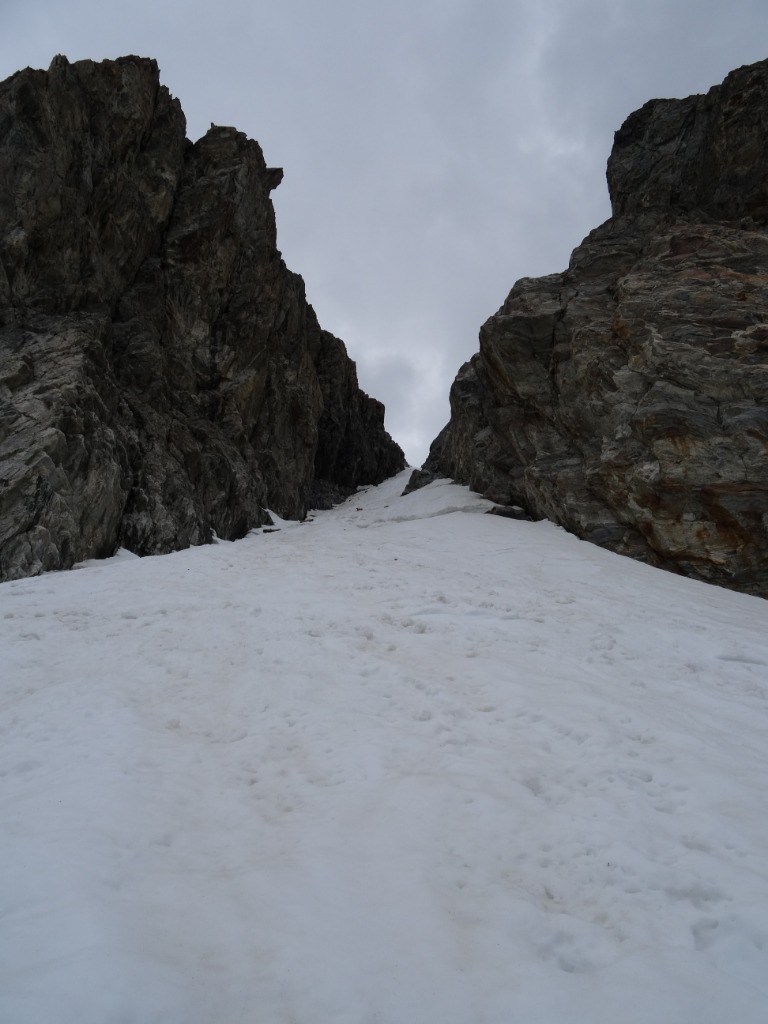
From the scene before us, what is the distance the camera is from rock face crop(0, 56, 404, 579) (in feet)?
72.5

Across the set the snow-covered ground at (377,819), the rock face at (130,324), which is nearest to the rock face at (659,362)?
the snow-covered ground at (377,819)

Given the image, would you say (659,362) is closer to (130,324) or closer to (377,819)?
(377,819)

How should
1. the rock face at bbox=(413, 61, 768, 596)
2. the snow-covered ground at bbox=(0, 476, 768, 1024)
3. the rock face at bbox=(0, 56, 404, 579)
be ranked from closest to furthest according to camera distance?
the snow-covered ground at bbox=(0, 476, 768, 1024)
the rock face at bbox=(413, 61, 768, 596)
the rock face at bbox=(0, 56, 404, 579)

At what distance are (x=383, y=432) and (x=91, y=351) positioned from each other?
5952cm

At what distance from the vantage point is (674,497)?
20766 millimetres

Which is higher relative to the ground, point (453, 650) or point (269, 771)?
point (453, 650)

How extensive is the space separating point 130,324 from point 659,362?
27.7m

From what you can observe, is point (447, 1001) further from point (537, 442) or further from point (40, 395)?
point (537, 442)

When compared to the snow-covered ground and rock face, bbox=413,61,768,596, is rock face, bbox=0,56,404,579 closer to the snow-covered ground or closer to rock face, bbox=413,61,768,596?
the snow-covered ground

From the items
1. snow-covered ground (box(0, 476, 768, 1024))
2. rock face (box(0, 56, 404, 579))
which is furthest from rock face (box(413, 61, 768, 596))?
rock face (box(0, 56, 404, 579))

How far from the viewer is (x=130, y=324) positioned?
32.9 metres

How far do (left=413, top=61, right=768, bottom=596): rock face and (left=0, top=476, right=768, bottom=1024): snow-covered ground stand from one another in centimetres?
913

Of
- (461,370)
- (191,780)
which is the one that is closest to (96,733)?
(191,780)

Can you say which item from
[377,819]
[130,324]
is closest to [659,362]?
[377,819]
